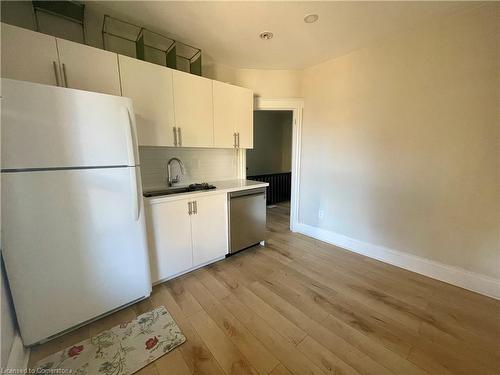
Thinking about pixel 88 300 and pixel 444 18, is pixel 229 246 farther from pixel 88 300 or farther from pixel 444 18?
pixel 444 18

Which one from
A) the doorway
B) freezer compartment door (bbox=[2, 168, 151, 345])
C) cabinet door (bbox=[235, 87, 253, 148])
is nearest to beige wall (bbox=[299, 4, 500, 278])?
cabinet door (bbox=[235, 87, 253, 148])

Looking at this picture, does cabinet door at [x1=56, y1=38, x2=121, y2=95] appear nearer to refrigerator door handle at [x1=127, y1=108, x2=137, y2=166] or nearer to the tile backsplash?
refrigerator door handle at [x1=127, y1=108, x2=137, y2=166]

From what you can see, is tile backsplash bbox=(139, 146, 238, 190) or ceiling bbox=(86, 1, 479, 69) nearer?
ceiling bbox=(86, 1, 479, 69)

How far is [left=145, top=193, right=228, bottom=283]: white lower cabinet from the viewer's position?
6.56 ft

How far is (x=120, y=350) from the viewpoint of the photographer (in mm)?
Result: 1410

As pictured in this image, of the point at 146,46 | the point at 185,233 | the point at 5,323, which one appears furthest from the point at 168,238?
the point at 146,46

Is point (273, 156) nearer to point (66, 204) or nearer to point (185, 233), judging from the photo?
point (185, 233)

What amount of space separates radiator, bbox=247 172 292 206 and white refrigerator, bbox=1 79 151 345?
3.66m

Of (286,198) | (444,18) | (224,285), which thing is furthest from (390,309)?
(286,198)

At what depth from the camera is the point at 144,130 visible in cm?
201

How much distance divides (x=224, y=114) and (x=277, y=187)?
3199 millimetres

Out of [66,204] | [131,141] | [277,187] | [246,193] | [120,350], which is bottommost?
[120,350]

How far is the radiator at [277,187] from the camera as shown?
5.25m

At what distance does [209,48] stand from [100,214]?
2.23 m
